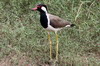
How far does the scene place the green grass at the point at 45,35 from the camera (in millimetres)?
5434

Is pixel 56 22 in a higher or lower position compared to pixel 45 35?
higher

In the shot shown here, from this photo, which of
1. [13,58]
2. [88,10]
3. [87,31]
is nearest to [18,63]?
[13,58]

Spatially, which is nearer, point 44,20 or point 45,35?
point 44,20

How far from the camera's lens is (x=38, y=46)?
224 inches

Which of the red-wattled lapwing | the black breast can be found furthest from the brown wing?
the black breast

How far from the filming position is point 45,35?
611cm

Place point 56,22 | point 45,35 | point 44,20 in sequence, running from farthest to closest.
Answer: point 45,35 → point 56,22 → point 44,20

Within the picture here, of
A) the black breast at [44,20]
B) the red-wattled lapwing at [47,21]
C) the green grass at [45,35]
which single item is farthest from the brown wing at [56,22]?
the green grass at [45,35]

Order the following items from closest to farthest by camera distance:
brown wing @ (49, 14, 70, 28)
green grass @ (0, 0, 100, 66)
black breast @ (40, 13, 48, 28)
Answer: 1. black breast @ (40, 13, 48, 28)
2. brown wing @ (49, 14, 70, 28)
3. green grass @ (0, 0, 100, 66)

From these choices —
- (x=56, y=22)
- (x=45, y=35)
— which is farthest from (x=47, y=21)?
(x=45, y=35)

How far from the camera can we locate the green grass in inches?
214

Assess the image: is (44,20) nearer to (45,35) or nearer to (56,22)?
(56,22)

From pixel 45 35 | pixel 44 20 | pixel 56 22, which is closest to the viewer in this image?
pixel 44 20

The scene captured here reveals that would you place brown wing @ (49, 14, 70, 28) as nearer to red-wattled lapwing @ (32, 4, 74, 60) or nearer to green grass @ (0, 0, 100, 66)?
red-wattled lapwing @ (32, 4, 74, 60)
